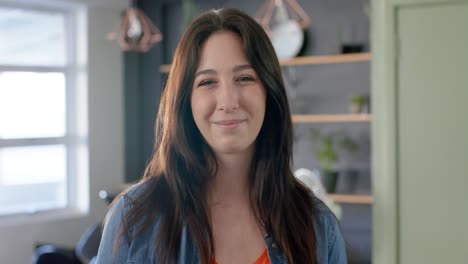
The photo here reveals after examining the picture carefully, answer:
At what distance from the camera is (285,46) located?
15.7ft

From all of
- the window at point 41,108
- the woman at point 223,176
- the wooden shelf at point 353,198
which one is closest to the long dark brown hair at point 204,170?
the woman at point 223,176

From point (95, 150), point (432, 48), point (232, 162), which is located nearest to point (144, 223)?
point (232, 162)

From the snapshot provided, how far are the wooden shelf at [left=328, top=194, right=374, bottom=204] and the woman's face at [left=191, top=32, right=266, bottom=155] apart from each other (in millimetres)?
3582

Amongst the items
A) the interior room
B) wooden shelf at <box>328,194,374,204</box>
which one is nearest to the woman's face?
the interior room

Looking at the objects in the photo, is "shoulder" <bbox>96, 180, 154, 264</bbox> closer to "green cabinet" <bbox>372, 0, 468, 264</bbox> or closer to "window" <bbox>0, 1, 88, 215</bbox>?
"green cabinet" <bbox>372, 0, 468, 264</bbox>

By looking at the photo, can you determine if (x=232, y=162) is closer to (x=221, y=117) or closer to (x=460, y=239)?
(x=221, y=117)

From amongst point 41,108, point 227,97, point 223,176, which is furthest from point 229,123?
point 41,108

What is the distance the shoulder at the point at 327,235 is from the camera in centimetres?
119

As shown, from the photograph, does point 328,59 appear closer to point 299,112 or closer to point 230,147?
point 299,112

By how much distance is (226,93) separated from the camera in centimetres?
107

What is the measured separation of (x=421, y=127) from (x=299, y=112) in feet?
4.25

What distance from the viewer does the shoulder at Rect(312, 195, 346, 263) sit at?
1190 mm

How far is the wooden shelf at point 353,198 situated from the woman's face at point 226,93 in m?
3.58

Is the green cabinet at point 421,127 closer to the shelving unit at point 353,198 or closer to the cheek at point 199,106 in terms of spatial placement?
the shelving unit at point 353,198
